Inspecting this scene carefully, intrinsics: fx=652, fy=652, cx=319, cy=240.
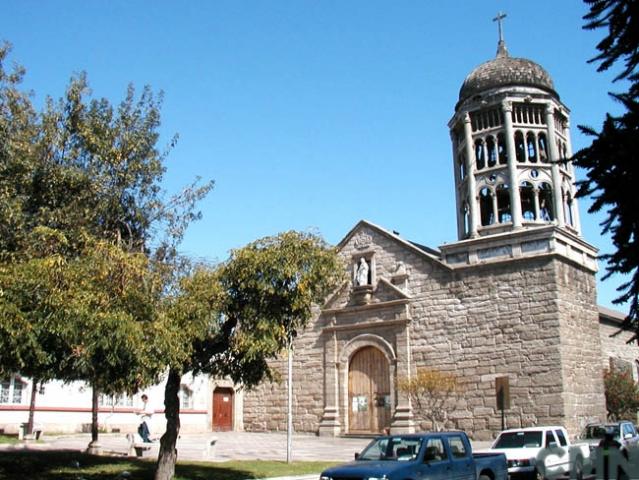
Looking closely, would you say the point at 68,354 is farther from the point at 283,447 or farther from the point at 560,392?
the point at 560,392

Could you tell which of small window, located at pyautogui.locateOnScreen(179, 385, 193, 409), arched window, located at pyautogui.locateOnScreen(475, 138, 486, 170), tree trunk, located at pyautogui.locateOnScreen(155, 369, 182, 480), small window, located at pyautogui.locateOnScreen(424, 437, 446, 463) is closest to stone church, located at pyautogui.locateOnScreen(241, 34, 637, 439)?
arched window, located at pyautogui.locateOnScreen(475, 138, 486, 170)

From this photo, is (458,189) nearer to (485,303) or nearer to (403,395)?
(485,303)

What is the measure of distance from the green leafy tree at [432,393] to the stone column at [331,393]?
3.70 m

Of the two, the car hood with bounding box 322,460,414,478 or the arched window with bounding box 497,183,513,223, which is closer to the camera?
the car hood with bounding box 322,460,414,478

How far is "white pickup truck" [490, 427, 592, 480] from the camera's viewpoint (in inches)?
564

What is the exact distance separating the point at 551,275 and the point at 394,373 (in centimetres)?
716

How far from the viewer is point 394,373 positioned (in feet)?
84.7

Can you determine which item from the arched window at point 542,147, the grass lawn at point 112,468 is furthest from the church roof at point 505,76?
the grass lawn at point 112,468

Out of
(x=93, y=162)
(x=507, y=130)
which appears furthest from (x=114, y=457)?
(x=507, y=130)

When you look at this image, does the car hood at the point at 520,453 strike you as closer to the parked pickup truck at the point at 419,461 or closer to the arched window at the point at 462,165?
the parked pickup truck at the point at 419,461

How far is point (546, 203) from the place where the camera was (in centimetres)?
2616

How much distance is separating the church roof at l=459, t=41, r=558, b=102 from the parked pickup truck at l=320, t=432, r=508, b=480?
724 inches

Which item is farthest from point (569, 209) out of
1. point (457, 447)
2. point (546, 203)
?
point (457, 447)

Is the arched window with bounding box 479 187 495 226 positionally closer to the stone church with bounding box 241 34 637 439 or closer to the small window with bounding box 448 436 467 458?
the stone church with bounding box 241 34 637 439
